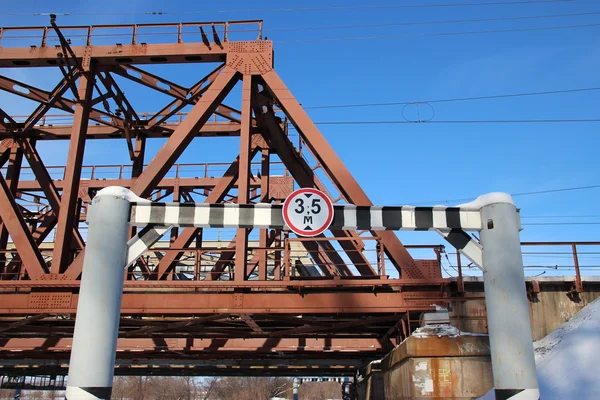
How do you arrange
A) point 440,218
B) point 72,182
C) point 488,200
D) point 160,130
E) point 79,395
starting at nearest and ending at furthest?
point 79,395 → point 488,200 → point 440,218 → point 72,182 → point 160,130

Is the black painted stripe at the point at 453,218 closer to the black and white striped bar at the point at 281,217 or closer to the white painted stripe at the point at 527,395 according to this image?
the black and white striped bar at the point at 281,217

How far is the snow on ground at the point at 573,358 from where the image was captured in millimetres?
10750

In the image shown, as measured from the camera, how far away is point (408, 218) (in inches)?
376

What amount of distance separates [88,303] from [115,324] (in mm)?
523

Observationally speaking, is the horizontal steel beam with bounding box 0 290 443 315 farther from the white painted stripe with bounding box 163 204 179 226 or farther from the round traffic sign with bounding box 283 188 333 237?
the round traffic sign with bounding box 283 188 333 237

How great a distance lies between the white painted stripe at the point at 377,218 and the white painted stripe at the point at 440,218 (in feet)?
2.95

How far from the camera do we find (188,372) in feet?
101

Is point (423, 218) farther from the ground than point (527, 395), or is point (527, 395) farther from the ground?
point (423, 218)

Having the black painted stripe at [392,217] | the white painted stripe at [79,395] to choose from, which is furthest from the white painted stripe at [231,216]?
the white painted stripe at [79,395]

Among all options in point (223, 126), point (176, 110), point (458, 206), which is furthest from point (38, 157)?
point (458, 206)

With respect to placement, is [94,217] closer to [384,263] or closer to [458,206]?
[458,206]

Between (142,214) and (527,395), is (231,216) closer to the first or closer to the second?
(142,214)

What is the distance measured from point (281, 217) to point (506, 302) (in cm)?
383

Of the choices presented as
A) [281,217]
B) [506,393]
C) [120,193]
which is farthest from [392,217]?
[120,193]
